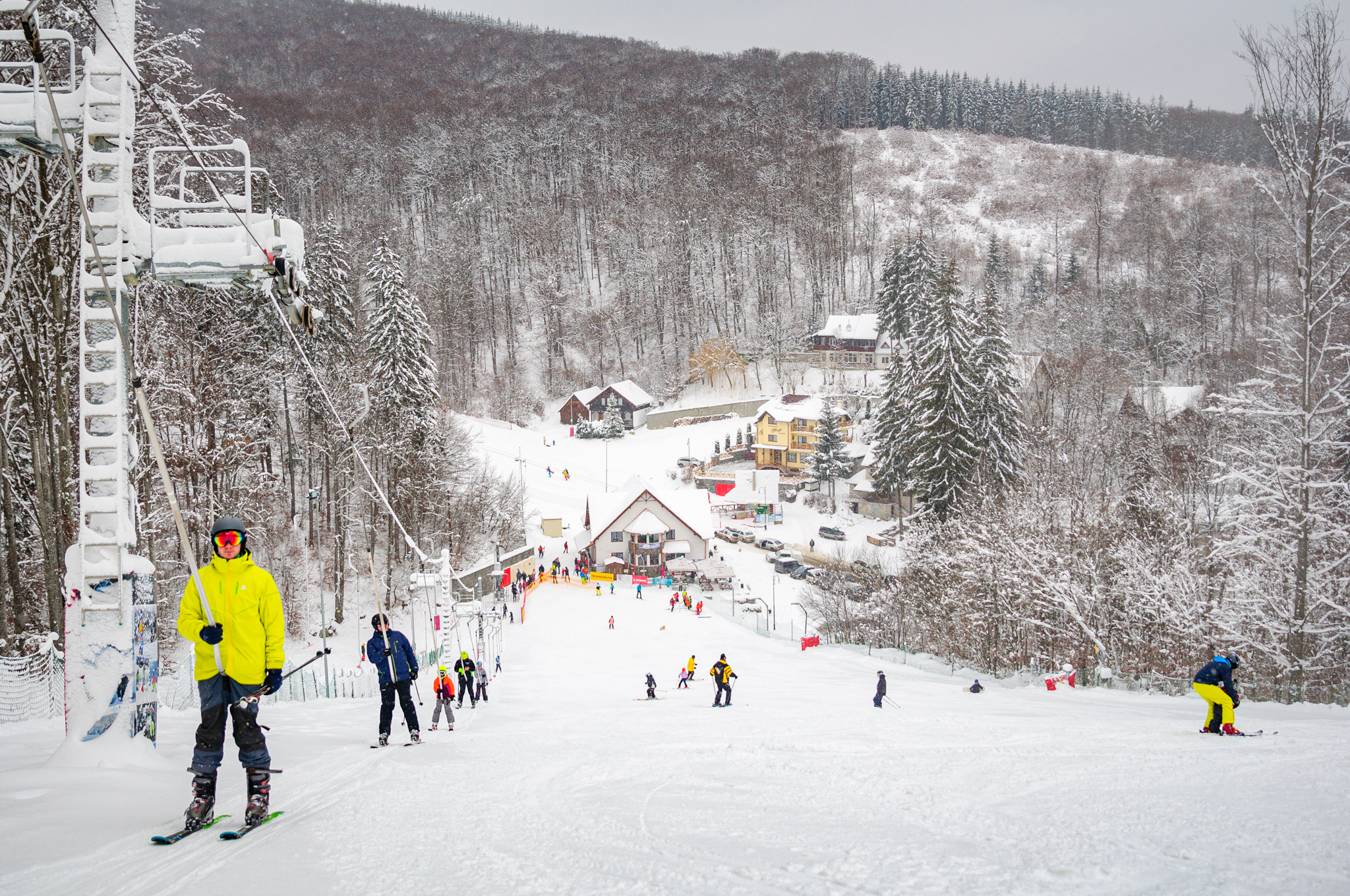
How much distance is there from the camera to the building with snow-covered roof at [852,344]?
259 ft

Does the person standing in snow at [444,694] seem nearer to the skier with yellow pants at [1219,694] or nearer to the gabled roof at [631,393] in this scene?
the skier with yellow pants at [1219,694]

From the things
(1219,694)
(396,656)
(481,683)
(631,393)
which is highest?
(631,393)

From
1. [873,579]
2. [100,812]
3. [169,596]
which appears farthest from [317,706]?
[873,579]

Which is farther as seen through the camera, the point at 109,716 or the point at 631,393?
the point at 631,393

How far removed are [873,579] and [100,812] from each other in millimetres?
29682

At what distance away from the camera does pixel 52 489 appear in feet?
45.3

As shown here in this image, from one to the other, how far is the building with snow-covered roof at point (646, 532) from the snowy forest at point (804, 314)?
5.57 m

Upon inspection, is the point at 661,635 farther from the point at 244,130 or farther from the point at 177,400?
the point at 244,130

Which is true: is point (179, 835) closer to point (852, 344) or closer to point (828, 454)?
point (828, 454)

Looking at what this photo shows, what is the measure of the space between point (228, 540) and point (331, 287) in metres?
32.5

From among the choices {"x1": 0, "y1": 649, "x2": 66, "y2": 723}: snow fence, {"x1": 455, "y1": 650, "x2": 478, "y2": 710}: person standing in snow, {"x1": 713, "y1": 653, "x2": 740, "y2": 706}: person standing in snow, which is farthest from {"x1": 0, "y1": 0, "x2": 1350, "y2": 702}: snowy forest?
{"x1": 713, "y1": 653, "x2": 740, "y2": 706}: person standing in snow

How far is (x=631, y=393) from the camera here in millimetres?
76375

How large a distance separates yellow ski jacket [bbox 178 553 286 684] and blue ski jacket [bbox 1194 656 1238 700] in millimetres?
9384

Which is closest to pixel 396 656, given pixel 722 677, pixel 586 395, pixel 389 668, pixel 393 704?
pixel 389 668
